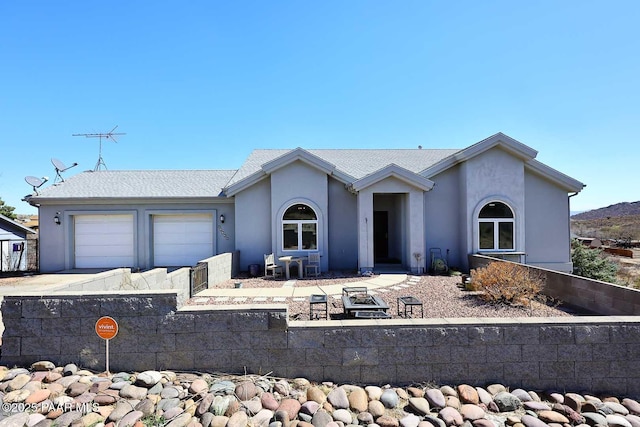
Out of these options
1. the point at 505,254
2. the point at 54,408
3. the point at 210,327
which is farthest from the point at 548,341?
the point at 505,254

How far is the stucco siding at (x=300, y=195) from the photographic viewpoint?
12.1 meters

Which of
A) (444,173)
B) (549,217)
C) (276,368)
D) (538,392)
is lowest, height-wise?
(538,392)

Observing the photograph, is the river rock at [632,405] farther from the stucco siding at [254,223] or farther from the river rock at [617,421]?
the stucco siding at [254,223]

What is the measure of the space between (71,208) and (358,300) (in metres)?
13.6

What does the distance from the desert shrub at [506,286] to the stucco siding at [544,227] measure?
212 inches

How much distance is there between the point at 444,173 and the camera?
12.8 m

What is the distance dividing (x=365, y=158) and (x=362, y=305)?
12143 mm

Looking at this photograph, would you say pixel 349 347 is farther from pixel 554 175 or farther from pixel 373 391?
pixel 554 175

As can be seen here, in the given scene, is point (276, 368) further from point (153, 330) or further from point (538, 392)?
point (538, 392)

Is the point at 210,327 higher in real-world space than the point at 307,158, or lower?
lower

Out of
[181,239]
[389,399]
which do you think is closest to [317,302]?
[389,399]

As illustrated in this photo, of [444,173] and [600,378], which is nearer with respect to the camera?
[600,378]

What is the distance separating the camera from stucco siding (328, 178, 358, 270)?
41.4 feet

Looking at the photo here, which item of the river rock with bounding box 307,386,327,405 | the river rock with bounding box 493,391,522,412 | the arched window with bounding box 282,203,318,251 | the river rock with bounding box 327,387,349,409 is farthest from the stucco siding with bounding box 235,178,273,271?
the river rock with bounding box 493,391,522,412
